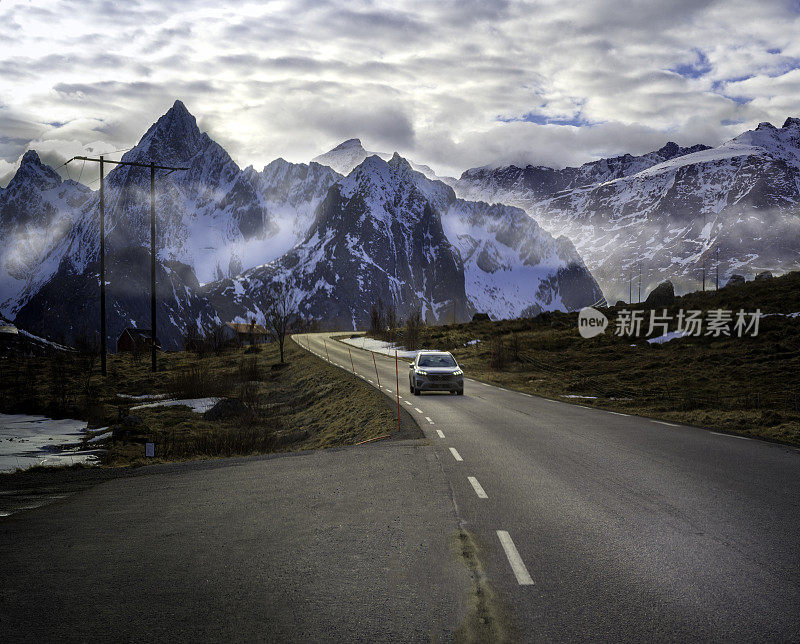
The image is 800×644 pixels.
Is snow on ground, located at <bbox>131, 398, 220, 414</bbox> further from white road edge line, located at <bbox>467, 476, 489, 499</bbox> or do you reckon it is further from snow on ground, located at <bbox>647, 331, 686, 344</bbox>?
snow on ground, located at <bbox>647, 331, 686, 344</bbox>

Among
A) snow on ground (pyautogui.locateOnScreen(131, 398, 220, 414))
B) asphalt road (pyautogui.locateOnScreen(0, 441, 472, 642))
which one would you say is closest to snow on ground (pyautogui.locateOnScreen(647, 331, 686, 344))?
snow on ground (pyautogui.locateOnScreen(131, 398, 220, 414))

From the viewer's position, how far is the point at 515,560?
6.15 meters

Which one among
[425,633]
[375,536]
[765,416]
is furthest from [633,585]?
[765,416]

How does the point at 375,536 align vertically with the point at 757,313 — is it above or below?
below

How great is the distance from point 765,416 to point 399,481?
42.2 feet

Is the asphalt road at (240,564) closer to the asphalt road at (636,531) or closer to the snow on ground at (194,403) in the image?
the asphalt road at (636,531)

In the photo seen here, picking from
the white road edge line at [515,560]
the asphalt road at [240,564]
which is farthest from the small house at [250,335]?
the white road edge line at [515,560]

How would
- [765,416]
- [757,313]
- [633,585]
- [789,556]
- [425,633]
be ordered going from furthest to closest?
1. [757,313]
2. [765,416]
3. [789,556]
4. [633,585]
5. [425,633]

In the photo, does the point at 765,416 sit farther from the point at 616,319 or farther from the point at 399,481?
the point at 616,319

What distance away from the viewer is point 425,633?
180 inches

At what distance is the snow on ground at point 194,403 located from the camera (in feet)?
94.1

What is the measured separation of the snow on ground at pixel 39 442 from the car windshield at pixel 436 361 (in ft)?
42.4

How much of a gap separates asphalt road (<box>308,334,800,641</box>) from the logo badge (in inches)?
1429

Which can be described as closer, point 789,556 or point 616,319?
point 789,556
